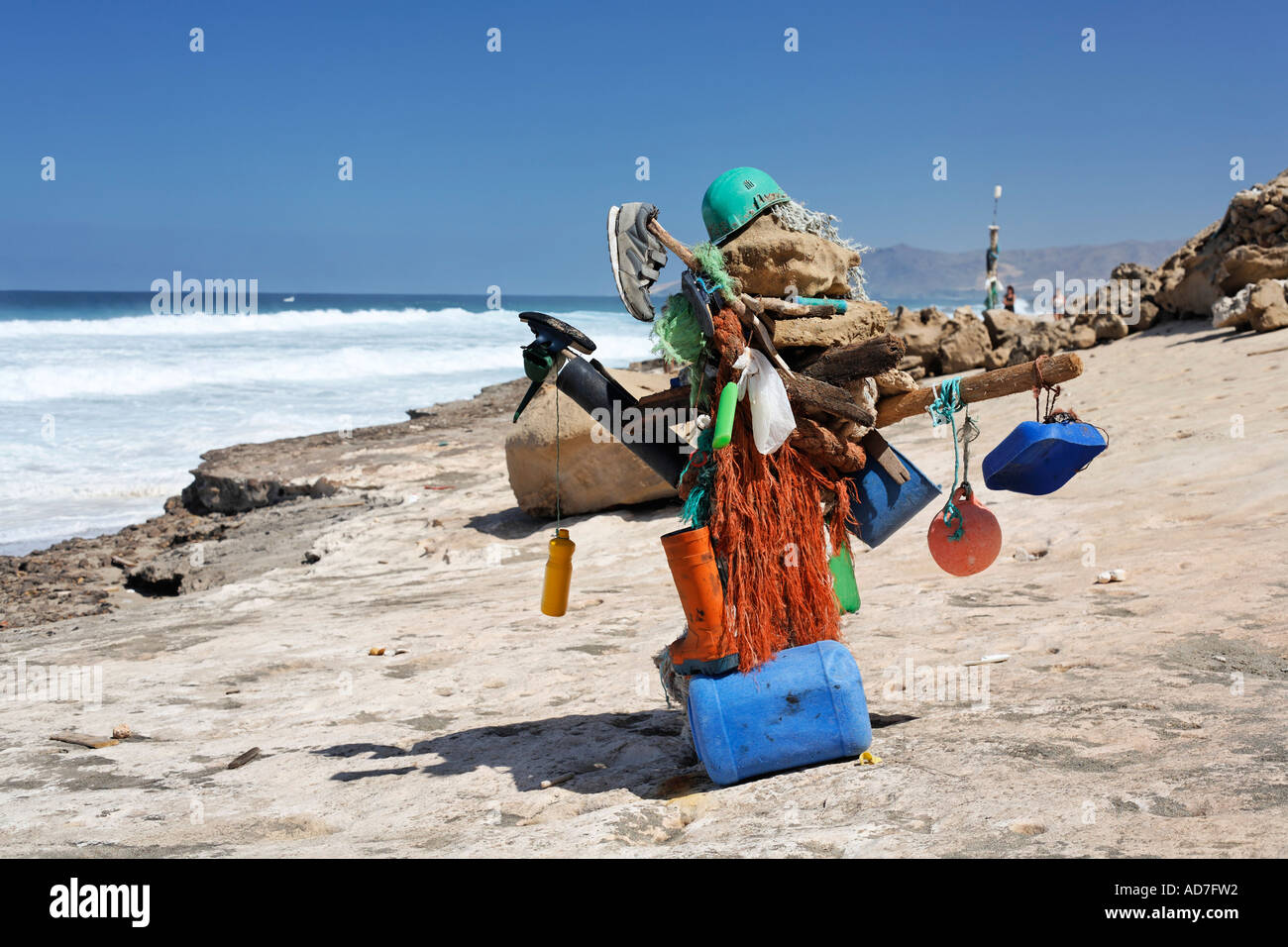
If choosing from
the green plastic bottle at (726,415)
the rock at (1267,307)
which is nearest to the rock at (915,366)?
the rock at (1267,307)

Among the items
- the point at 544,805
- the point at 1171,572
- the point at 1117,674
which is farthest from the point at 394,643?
the point at 1171,572

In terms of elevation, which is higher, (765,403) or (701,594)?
(765,403)

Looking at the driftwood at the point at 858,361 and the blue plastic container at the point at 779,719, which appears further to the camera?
the driftwood at the point at 858,361

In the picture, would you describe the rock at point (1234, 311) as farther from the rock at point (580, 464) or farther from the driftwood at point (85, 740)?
the driftwood at point (85, 740)

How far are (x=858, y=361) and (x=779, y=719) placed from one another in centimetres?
132

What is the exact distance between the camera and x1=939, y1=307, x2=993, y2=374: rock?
45.5ft

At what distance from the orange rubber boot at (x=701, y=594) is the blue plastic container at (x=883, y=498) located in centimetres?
75

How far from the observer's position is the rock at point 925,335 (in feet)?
47.1

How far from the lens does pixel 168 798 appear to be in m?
3.83

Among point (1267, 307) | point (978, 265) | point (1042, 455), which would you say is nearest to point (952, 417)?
point (1042, 455)

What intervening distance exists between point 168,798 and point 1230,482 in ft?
Result: 19.5

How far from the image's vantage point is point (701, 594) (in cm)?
345

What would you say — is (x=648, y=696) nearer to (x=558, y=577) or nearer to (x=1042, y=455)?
(x=558, y=577)
